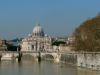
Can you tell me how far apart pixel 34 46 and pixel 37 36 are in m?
10.3

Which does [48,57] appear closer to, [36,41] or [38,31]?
[36,41]

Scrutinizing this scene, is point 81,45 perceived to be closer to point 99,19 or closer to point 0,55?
point 99,19

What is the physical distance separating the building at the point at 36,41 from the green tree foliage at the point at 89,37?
80.3 m

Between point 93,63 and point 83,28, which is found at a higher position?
point 83,28

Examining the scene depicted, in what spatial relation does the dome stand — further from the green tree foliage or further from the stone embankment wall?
the stone embankment wall

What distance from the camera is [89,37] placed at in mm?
61312

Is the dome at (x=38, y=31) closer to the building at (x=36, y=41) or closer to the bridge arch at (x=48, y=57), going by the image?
the building at (x=36, y=41)

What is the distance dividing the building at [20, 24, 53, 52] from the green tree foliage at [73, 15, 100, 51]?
80333 millimetres

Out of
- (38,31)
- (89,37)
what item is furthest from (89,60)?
(38,31)

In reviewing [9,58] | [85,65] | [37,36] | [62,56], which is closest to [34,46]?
[37,36]

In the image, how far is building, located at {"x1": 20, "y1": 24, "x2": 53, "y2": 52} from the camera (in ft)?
501

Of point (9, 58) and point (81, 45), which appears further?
point (9, 58)

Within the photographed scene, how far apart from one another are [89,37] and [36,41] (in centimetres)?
9555

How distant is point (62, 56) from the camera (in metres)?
85.2
